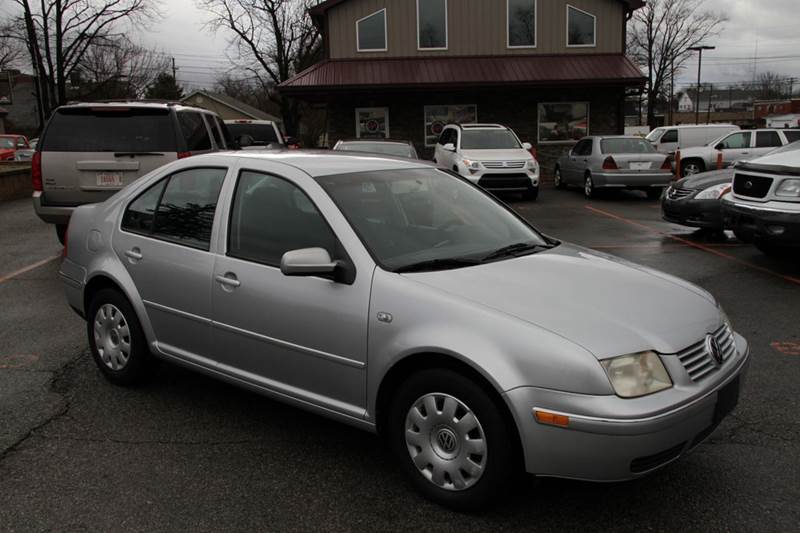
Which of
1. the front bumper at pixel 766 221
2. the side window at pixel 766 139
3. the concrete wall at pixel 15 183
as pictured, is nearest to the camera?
the front bumper at pixel 766 221

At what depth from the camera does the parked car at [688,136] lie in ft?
84.7

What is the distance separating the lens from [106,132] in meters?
8.22

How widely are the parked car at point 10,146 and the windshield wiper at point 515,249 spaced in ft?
92.7

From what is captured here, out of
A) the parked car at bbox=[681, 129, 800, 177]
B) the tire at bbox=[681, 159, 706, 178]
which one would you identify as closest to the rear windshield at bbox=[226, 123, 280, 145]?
the parked car at bbox=[681, 129, 800, 177]

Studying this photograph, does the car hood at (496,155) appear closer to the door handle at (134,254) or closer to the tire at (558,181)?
the tire at (558,181)

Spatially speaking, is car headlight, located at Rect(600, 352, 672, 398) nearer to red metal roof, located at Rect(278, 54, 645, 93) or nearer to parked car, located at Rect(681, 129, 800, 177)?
parked car, located at Rect(681, 129, 800, 177)

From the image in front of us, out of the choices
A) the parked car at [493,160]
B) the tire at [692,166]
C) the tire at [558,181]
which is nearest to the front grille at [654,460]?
the parked car at [493,160]

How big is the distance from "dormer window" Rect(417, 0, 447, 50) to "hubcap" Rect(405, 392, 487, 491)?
22107 millimetres

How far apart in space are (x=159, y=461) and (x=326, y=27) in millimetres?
21659

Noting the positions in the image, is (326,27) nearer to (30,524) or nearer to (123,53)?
(30,524)

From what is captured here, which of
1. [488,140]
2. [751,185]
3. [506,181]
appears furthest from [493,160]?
[751,185]

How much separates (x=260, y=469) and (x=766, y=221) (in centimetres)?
632

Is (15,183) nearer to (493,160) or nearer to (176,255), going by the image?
(493,160)

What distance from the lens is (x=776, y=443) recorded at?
372 centimetres
